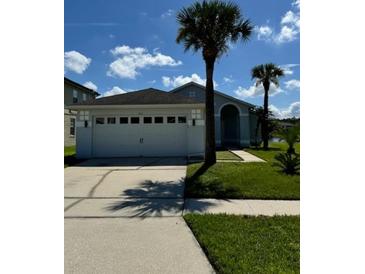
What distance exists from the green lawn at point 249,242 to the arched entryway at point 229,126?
74.1 feet

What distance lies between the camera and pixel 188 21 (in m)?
11.7

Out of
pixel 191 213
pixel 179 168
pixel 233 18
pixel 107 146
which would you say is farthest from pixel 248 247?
pixel 107 146

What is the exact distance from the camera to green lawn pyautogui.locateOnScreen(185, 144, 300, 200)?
727 cm

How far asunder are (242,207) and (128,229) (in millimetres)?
2843

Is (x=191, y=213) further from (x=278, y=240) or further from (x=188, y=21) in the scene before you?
(x=188, y=21)

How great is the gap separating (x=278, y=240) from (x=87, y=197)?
16.2 feet

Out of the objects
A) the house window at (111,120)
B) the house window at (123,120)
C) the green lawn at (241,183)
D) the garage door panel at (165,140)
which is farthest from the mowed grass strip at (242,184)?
the house window at (111,120)

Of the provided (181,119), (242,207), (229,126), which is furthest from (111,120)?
(229,126)

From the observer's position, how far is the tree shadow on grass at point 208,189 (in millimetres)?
7250

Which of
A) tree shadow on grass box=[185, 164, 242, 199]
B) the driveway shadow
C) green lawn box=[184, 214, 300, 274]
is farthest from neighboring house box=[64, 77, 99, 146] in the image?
green lawn box=[184, 214, 300, 274]

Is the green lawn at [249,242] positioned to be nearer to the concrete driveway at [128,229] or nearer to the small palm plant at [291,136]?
the concrete driveway at [128,229]

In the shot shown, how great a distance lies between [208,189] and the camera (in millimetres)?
7777

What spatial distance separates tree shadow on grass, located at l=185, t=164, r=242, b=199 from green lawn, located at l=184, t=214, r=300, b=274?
1.78 meters
